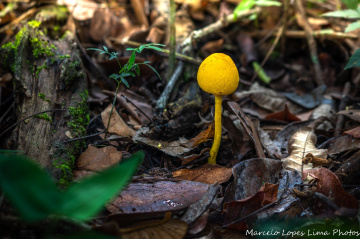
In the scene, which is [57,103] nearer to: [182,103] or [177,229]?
[182,103]

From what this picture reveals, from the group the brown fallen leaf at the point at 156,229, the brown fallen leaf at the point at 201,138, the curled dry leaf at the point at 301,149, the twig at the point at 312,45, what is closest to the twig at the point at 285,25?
the twig at the point at 312,45

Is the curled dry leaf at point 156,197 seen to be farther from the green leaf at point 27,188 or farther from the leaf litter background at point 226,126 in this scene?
the green leaf at point 27,188

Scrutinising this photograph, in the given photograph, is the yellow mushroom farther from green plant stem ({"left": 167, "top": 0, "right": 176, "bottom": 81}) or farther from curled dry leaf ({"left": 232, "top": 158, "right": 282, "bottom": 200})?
green plant stem ({"left": 167, "top": 0, "right": 176, "bottom": 81})

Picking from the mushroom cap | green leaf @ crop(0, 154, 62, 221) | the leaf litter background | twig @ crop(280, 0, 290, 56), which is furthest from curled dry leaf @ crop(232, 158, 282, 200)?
twig @ crop(280, 0, 290, 56)

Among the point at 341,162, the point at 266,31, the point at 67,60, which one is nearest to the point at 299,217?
the point at 341,162

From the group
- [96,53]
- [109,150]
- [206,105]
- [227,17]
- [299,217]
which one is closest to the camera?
[299,217]

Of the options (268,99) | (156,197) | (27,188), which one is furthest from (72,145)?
(268,99)

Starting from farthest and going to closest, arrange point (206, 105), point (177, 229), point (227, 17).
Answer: point (227, 17), point (206, 105), point (177, 229)
